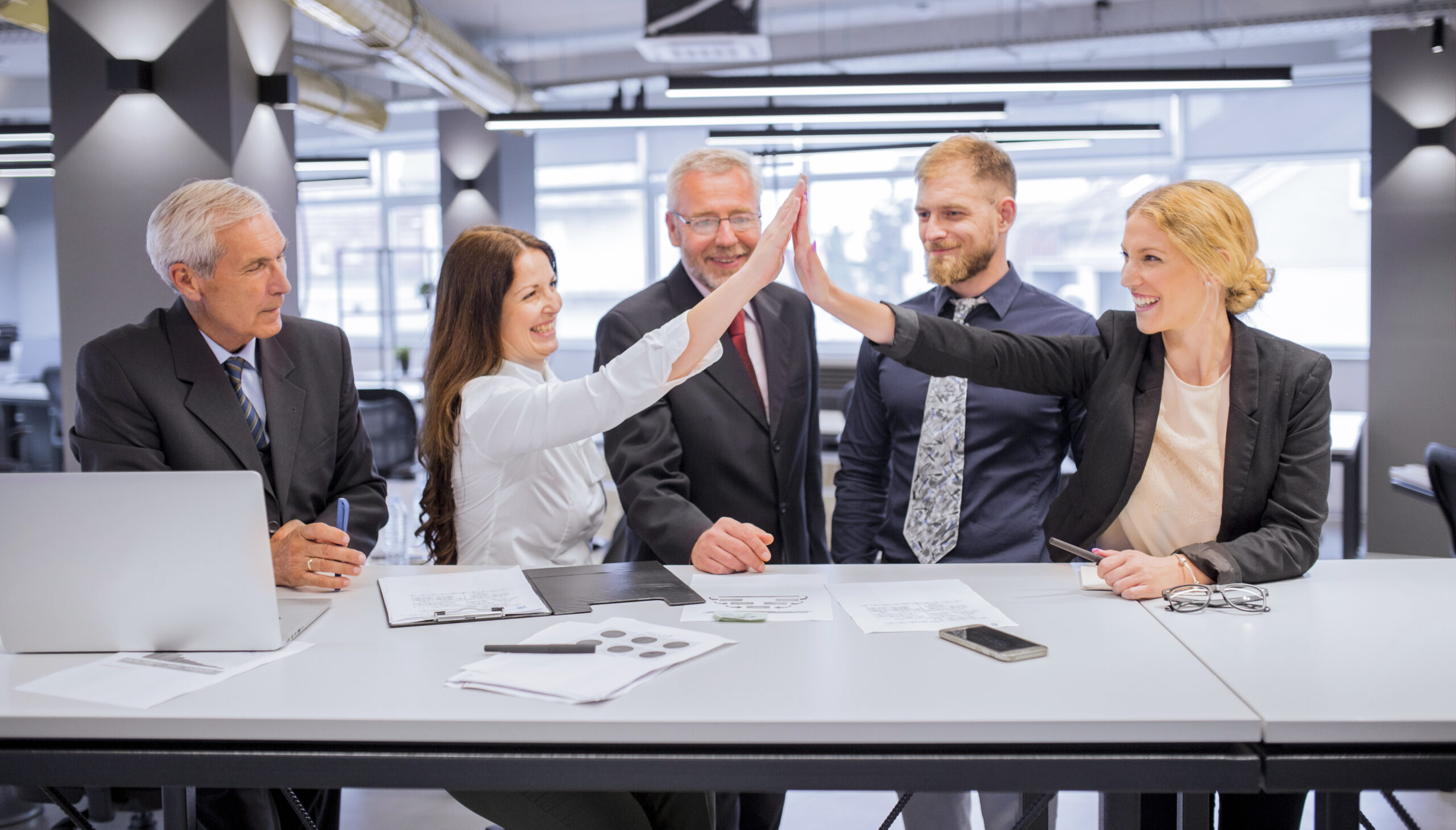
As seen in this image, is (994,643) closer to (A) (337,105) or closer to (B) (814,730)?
(B) (814,730)

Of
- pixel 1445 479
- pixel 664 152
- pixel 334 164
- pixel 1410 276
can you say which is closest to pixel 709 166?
pixel 1445 479

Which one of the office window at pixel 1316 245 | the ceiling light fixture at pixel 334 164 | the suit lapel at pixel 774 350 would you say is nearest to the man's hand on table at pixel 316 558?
the suit lapel at pixel 774 350

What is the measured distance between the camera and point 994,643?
1.47 m

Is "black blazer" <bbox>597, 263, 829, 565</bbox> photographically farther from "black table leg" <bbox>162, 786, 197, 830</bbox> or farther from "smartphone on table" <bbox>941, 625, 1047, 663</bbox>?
"black table leg" <bbox>162, 786, 197, 830</bbox>

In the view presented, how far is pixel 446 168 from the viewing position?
9.80 meters

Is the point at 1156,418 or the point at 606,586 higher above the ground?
the point at 1156,418

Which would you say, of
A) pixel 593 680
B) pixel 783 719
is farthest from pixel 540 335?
pixel 783 719

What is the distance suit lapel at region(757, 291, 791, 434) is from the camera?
2.30 metres

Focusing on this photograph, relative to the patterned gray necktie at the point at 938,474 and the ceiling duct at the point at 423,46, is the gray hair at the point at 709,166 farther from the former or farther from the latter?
the ceiling duct at the point at 423,46

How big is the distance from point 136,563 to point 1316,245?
992 centimetres

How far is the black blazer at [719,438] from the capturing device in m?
2.16

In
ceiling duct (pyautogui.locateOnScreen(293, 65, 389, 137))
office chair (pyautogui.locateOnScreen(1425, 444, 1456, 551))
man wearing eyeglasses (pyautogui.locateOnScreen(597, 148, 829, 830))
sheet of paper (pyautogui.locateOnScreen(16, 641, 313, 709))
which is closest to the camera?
sheet of paper (pyautogui.locateOnScreen(16, 641, 313, 709))

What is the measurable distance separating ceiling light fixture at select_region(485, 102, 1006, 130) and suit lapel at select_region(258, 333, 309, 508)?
16.0 ft

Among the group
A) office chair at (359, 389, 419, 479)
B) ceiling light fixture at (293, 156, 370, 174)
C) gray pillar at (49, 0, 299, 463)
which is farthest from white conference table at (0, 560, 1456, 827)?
ceiling light fixture at (293, 156, 370, 174)
